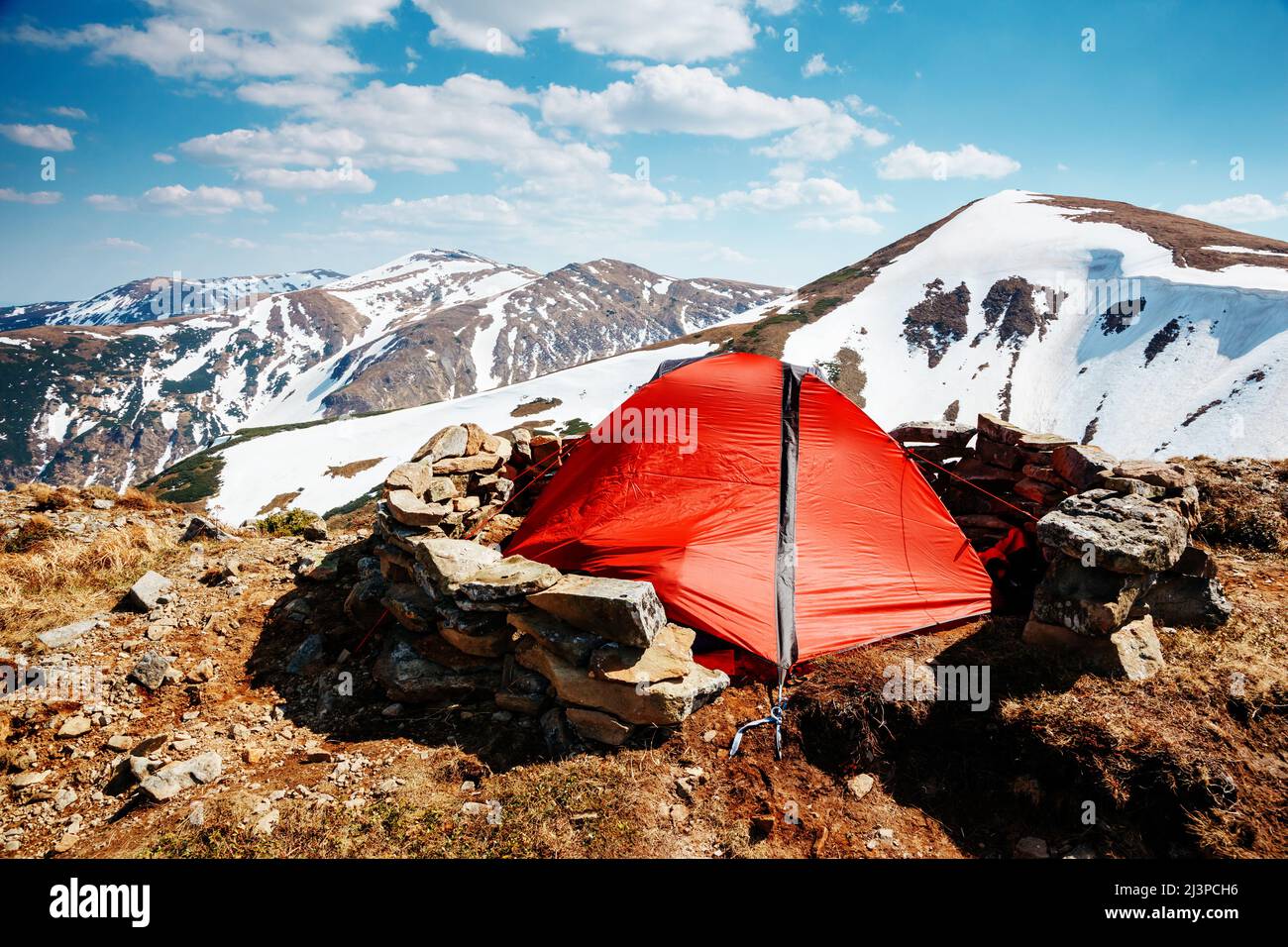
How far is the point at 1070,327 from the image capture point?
118500 mm

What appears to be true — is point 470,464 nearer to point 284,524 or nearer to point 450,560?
point 450,560

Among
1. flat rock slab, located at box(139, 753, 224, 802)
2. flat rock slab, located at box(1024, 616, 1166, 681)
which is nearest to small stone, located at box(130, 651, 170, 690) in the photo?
flat rock slab, located at box(139, 753, 224, 802)

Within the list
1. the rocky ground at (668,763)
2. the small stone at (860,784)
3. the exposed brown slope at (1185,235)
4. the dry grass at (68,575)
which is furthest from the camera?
the exposed brown slope at (1185,235)

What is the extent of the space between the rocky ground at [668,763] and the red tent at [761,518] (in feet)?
2.65

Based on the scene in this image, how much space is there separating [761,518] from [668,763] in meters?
4.06

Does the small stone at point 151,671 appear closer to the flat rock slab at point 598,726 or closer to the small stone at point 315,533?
the small stone at point 315,533

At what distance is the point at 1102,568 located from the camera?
7352 mm

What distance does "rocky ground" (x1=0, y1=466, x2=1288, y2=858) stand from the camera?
5.75 m

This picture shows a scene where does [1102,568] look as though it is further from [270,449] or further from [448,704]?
[270,449]

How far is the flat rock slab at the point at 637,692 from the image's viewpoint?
266 inches

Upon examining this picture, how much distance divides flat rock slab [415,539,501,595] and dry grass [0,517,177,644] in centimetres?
565

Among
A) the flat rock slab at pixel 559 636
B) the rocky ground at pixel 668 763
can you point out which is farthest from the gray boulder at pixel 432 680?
the flat rock slab at pixel 559 636
